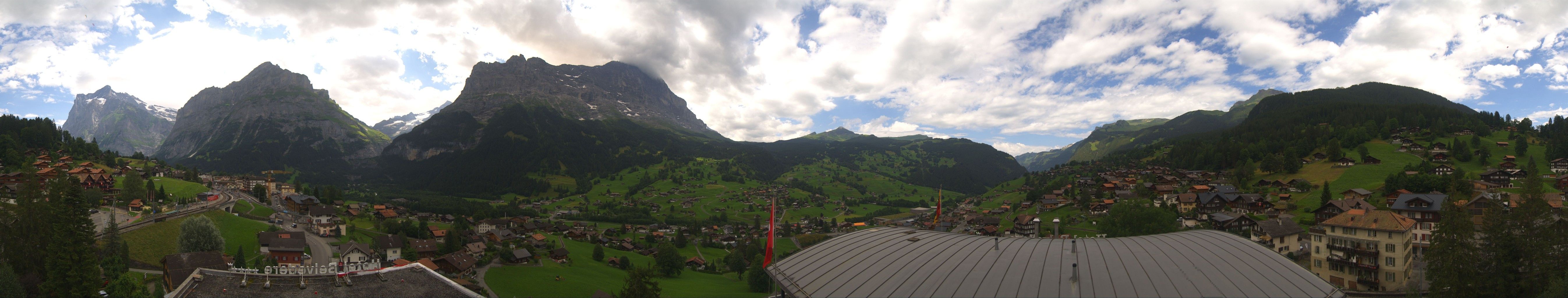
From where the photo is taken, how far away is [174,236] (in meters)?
53.4

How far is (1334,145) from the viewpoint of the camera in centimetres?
9562

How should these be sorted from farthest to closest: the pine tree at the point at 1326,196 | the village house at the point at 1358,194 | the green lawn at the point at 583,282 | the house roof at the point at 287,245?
the village house at the point at 1358,194
the pine tree at the point at 1326,196
the green lawn at the point at 583,282
the house roof at the point at 287,245

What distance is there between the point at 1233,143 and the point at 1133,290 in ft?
431

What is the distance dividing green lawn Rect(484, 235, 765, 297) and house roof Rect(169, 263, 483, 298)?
13381 mm

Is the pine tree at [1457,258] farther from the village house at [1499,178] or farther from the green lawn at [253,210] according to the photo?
the green lawn at [253,210]

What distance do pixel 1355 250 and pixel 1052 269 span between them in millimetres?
39314

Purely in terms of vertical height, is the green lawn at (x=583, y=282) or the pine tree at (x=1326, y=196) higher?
the pine tree at (x=1326, y=196)

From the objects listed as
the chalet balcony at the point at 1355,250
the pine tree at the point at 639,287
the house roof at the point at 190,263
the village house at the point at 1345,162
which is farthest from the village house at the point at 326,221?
the village house at the point at 1345,162

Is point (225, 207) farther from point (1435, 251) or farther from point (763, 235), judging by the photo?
point (1435, 251)

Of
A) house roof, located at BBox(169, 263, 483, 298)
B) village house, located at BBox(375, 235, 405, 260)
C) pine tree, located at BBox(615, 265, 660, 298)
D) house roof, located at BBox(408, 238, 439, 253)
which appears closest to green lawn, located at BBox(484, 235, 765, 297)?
house roof, located at BBox(408, 238, 439, 253)

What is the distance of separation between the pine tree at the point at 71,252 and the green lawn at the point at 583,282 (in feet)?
83.5

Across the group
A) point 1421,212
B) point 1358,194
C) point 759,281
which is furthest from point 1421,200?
point 759,281

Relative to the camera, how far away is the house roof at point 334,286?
31.8m

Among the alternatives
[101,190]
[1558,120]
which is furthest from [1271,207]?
[101,190]
